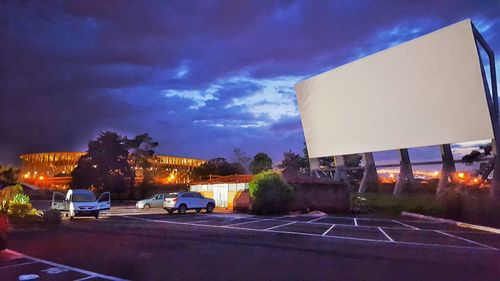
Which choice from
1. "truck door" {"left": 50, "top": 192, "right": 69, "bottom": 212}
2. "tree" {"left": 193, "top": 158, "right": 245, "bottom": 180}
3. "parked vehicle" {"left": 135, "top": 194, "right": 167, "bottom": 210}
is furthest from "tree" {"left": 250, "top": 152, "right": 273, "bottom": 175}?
"truck door" {"left": 50, "top": 192, "right": 69, "bottom": 212}

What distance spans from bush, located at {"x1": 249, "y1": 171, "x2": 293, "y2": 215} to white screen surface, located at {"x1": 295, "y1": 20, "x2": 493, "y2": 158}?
17243 mm

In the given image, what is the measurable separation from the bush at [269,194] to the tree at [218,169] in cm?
3475

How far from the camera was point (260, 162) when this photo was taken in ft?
220

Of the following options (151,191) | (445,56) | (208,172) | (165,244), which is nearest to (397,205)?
(445,56)

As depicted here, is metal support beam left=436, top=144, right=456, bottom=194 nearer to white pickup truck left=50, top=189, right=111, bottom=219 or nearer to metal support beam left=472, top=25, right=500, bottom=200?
metal support beam left=472, top=25, right=500, bottom=200

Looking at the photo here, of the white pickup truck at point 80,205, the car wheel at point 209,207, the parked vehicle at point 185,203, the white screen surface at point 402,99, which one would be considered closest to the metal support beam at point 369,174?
the white screen surface at point 402,99

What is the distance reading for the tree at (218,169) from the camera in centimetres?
6725

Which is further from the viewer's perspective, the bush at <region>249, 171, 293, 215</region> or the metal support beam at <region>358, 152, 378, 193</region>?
the metal support beam at <region>358, 152, 378, 193</region>

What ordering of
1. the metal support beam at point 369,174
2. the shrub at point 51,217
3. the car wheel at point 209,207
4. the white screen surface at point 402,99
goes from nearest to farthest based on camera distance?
the shrub at point 51,217, the car wheel at point 209,207, the white screen surface at point 402,99, the metal support beam at point 369,174

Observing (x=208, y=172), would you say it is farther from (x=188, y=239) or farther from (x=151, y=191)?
(x=188, y=239)

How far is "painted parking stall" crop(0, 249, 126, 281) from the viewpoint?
8547 mm

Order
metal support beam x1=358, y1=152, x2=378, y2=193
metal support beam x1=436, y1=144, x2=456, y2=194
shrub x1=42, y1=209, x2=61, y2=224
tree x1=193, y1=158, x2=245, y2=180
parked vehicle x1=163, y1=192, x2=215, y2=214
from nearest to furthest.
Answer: shrub x1=42, y1=209, x2=61, y2=224
parked vehicle x1=163, y1=192, x2=215, y2=214
metal support beam x1=436, y1=144, x2=456, y2=194
metal support beam x1=358, y1=152, x2=378, y2=193
tree x1=193, y1=158, x2=245, y2=180

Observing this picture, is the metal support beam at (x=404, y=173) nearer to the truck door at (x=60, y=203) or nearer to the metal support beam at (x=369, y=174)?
the metal support beam at (x=369, y=174)

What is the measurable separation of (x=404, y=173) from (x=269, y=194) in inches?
837
